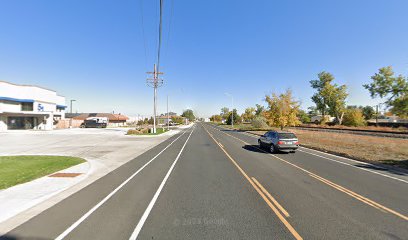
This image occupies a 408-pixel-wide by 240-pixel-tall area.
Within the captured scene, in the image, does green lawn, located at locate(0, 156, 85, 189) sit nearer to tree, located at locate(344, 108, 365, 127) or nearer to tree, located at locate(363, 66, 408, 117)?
tree, located at locate(363, 66, 408, 117)

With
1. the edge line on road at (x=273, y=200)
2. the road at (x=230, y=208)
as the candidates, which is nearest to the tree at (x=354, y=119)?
the road at (x=230, y=208)

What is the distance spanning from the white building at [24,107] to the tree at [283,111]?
1828 inches

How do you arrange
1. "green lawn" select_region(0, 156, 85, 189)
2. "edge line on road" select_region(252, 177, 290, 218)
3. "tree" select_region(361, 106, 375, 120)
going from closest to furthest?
1. "edge line on road" select_region(252, 177, 290, 218)
2. "green lawn" select_region(0, 156, 85, 189)
3. "tree" select_region(361, 106, 375, 120)

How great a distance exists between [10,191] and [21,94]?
46.4 m

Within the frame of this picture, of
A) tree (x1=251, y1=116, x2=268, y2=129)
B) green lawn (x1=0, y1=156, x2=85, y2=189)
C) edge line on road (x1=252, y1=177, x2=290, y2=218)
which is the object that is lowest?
edge line on road (x1=252, y1=177, x2=290, y2=218)

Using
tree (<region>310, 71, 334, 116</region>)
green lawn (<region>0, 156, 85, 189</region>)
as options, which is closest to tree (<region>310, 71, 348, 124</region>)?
tree (<region>310, 71, 334, 116</region>)

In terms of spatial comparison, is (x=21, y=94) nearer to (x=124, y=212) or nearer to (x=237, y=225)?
(x=124, y=212)

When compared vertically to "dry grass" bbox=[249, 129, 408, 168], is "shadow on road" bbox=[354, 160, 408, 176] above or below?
below

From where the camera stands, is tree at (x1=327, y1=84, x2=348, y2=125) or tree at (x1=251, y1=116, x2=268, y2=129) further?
tree at (x1=327, y1=84, x2=348, y2=125)

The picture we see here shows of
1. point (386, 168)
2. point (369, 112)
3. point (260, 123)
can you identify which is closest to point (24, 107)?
point (260, 123)

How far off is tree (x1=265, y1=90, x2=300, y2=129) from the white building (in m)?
46.4

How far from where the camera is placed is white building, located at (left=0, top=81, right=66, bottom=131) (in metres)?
36.9

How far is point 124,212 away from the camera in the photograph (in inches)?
202

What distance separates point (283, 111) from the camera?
3525 centimetres
